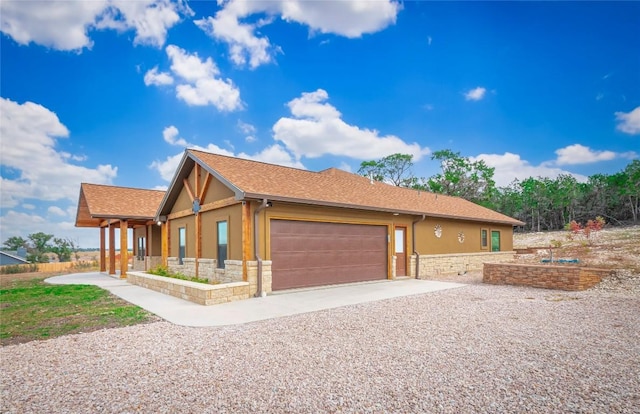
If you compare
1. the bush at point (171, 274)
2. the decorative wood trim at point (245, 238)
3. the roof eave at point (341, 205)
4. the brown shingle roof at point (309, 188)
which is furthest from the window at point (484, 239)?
the bush at point (171, 274)

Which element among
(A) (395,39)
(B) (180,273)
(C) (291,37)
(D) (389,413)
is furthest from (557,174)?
(D) (389,413)

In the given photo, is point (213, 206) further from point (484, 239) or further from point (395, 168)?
point (395, 168)

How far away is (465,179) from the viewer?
42094 mm

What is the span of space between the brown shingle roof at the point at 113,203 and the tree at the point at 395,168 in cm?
2724

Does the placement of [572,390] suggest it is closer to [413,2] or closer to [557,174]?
[413,2]

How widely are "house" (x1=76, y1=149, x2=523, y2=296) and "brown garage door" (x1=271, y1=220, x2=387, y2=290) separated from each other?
0.11 ft

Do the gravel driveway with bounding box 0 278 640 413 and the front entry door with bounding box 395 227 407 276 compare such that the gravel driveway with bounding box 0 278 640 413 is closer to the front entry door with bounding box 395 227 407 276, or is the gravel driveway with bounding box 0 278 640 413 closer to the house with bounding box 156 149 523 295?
the house with bounding box 156 149 523 295

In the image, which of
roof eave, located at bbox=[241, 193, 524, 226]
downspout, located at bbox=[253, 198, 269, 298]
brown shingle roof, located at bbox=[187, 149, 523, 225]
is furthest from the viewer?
brown shingle roof, located at bbox=[187, 149, 523, 225]

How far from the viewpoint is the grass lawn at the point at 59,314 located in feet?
21.5

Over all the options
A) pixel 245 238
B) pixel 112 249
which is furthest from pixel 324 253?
pixel 112 249

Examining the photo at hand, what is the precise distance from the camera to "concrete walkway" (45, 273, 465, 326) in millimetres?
7488

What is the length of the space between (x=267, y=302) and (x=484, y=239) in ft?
50.5

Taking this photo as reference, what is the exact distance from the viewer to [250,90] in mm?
18156

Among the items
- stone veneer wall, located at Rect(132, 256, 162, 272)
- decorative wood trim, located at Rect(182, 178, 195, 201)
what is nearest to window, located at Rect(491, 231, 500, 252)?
decorative wood trim, located at Rect(182, 178, 195, 201)
